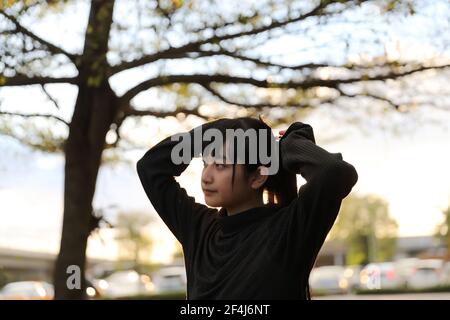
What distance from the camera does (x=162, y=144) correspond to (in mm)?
2539

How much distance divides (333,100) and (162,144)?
23.2ft

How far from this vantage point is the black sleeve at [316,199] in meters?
2.04

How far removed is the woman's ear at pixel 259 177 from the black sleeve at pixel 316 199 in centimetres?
20

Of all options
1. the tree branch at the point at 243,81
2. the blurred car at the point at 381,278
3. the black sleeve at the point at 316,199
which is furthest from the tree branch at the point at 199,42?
the blurred car at the point at 381,278

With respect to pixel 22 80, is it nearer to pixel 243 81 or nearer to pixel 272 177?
pixel 243 81

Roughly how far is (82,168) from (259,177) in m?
6.78

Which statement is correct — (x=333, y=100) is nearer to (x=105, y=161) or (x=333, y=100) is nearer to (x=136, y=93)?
(x=136, y=93)

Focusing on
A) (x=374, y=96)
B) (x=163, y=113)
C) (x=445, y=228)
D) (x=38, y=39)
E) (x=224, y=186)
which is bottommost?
(x=224, y=186)

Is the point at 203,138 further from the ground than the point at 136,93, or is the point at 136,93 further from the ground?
the point at 136,93

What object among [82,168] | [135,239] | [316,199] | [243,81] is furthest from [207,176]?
[135,239]

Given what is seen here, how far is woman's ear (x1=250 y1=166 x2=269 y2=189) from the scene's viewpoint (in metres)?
2.30

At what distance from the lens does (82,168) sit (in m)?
8.87

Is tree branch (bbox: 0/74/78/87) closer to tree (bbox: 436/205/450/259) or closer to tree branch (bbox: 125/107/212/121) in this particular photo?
tree branch (bbox: 125/107/212/121)
